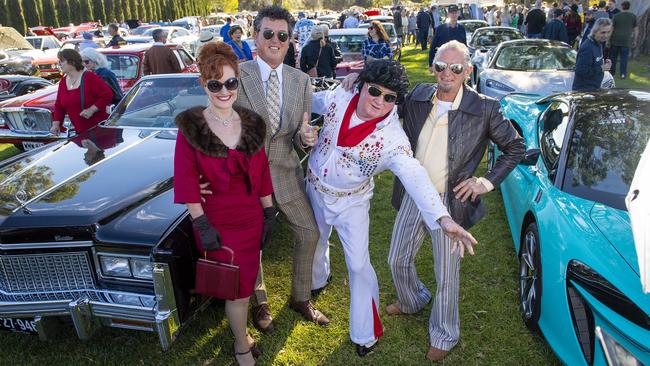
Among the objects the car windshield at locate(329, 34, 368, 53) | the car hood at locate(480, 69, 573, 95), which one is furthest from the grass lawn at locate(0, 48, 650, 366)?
the car windshield at locate(329, 34, 368, 53)

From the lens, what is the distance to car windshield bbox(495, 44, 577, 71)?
878 cm

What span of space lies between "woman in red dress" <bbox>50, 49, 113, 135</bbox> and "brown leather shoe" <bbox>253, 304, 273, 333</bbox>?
3.01 meters

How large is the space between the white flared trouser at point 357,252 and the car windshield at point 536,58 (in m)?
7.25

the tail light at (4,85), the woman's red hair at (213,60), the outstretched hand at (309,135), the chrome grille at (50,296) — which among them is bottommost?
the chrome grille at (50,296)

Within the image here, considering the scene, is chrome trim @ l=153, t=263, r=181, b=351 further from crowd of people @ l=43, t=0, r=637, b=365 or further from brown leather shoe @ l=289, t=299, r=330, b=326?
brown leather shoe @ l=289, t=299, r=330, b=326

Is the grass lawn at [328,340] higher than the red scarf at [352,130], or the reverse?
the red scarf at [352,130]

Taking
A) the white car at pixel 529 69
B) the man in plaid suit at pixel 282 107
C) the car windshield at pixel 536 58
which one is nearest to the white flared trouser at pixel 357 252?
the man in plaid suit at pixel 282 107

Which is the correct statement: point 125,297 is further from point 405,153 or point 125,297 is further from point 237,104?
point 405,153

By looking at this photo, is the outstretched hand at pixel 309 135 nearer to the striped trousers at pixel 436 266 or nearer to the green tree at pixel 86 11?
the striped trousers at pixel 436 266

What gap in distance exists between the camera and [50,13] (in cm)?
3541

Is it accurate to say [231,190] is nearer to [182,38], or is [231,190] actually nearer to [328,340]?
[328,340]

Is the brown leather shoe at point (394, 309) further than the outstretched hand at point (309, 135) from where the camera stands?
Yes

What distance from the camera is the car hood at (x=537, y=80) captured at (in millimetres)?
7926

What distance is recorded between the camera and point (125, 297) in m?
2.71
